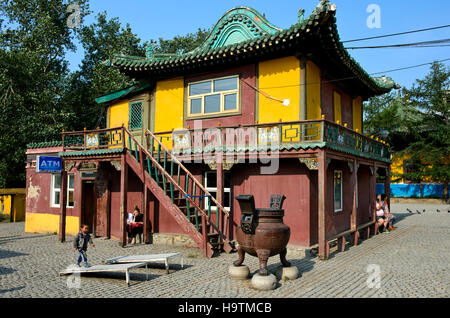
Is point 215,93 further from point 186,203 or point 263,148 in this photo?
point 186,203

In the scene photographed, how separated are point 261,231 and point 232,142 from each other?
4859 millimetres

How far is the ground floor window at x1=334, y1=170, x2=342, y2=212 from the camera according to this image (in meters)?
13.8

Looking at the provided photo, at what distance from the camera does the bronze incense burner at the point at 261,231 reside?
7625mm

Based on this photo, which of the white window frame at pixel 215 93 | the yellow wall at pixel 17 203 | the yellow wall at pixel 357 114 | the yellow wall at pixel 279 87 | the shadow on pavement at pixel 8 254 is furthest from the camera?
the yellow wall at pixel 17 203

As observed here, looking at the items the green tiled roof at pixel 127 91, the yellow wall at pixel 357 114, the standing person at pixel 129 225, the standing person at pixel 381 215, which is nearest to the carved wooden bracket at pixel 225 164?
the standing person at pixel 129 225

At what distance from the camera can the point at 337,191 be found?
45.9 ft

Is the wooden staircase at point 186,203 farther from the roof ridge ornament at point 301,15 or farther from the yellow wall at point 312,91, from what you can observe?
the roof ridge ornament at point 301,15

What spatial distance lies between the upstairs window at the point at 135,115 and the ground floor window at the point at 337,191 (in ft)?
26.8

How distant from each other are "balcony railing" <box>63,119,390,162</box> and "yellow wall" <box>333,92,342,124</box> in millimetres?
1473

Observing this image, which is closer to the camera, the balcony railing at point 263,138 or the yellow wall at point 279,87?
the balcony railing at point 263,138

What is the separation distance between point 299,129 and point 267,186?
2182 mm

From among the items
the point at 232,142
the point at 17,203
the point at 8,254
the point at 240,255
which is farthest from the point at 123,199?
the point at 17,203
